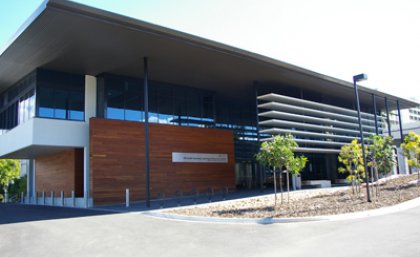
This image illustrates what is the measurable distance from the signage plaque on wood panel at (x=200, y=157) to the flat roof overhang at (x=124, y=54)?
232 inches

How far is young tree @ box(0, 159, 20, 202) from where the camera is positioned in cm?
4447

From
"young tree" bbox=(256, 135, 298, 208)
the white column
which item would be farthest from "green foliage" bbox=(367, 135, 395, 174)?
the white column

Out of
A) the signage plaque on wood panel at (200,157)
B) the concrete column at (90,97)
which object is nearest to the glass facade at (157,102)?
the concrete column at (90,97)

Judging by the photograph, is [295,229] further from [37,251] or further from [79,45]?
[79,45]

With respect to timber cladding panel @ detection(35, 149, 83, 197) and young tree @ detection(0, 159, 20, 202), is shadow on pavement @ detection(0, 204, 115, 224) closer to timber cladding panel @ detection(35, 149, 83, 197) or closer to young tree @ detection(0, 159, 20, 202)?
timber cladding panel @ detection(35, 149, 83, 197)

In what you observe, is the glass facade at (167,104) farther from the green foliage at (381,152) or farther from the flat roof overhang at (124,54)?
the green foliage at (381,152)

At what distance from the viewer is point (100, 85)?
26766 millimetres

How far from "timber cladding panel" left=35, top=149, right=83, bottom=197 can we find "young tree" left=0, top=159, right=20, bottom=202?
15878 mm

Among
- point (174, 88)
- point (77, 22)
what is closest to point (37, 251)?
point (77, 22)

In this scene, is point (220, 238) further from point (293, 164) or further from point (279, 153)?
point (293, 164)

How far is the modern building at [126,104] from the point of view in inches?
836

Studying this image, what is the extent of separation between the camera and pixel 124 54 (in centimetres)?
2339

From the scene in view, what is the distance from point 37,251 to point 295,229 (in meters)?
7.18

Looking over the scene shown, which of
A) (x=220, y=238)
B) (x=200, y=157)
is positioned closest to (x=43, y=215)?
(x=220, y=238)
